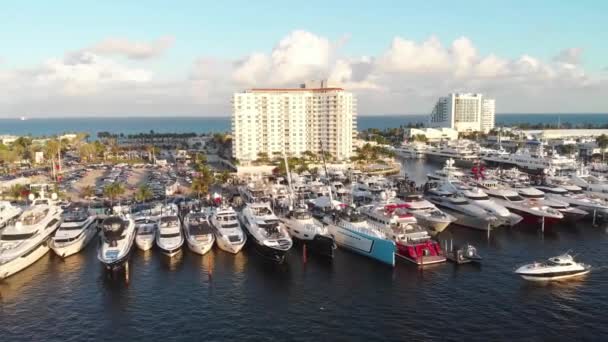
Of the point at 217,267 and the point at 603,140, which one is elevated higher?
the point at 603,140

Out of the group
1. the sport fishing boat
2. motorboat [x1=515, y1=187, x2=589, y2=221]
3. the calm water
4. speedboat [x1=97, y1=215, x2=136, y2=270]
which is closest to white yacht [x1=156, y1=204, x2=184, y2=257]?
the calm water

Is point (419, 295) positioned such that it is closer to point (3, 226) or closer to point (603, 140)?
point (3, 226)

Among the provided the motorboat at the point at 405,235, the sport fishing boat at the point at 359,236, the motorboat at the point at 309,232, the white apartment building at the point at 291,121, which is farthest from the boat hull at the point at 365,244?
the white apartment building at the point at 291,121

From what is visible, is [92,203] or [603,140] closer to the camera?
[92,203]

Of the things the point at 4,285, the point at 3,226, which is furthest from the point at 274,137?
the point at 4,285

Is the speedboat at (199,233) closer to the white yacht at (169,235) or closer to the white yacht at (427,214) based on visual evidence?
the white yacht at (169,235)

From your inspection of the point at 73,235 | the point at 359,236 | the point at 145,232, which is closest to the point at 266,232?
the point at 359,236
